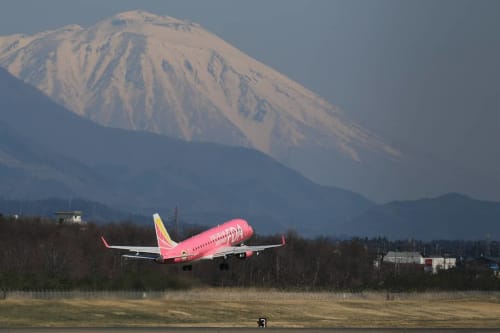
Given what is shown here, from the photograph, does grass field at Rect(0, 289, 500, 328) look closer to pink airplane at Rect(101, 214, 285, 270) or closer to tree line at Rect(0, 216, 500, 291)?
tree line at Rect(0, 216, 500, 291)

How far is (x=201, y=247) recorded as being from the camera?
14800cm

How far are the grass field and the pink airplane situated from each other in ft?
15.4

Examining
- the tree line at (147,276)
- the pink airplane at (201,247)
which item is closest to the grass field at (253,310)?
the tree line at (147,276)

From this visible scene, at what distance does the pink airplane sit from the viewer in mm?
145625

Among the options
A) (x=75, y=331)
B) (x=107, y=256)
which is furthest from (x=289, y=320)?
(x=107, y=256)

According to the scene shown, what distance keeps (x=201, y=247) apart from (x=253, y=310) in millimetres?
8126

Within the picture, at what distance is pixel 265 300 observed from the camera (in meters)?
158

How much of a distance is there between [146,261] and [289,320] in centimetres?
6068

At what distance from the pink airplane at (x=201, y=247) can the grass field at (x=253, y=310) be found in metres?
4.70

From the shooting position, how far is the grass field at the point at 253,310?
126875 mm

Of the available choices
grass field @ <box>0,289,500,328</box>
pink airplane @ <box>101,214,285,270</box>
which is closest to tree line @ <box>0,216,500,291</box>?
grass field @ <box>0,289,500,328</box>

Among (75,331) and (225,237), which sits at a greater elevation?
(225,237)

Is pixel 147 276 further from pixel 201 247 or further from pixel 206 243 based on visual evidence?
pixel 206 243

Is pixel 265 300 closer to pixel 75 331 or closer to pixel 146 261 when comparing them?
pixel 146 261
